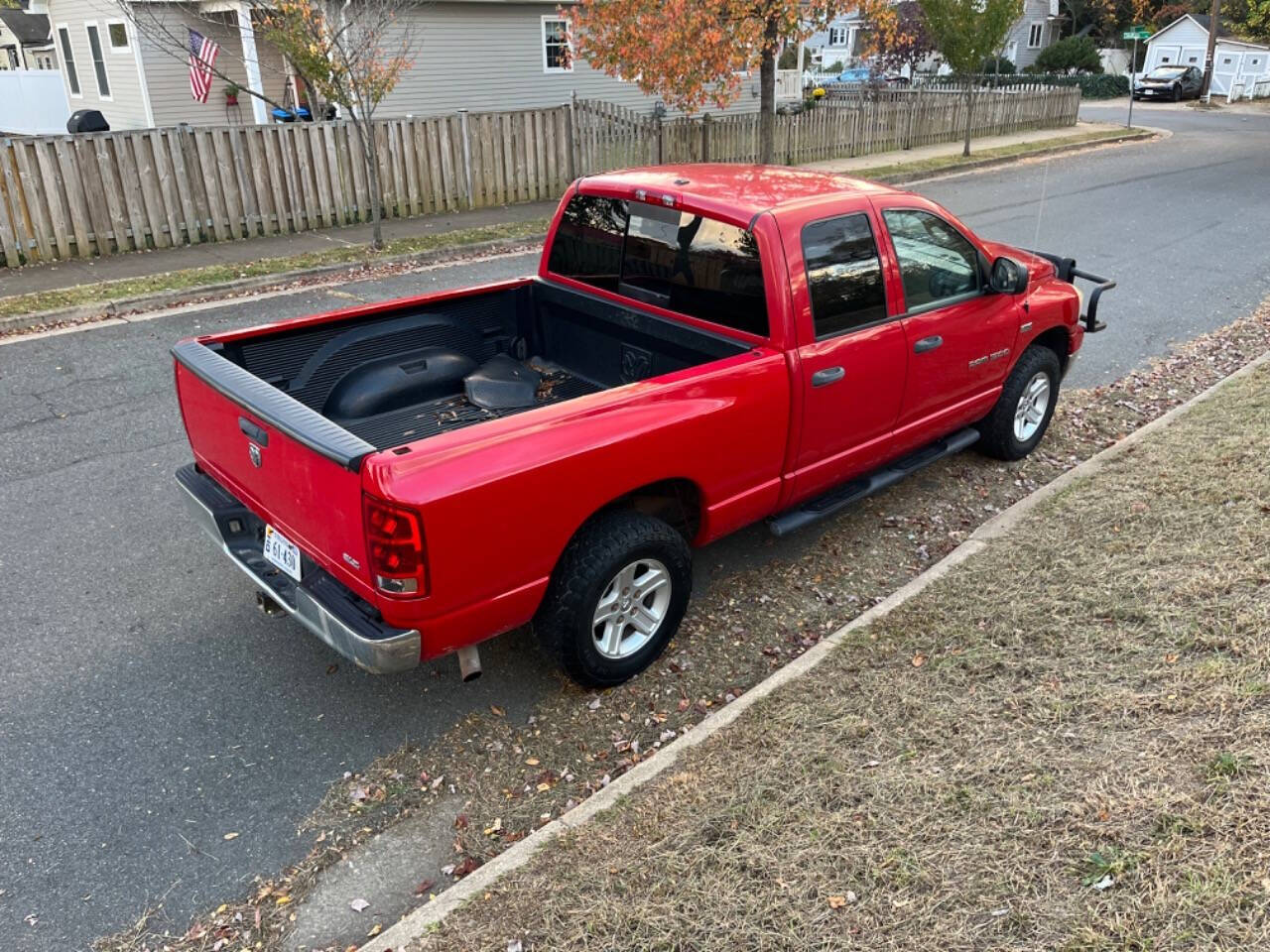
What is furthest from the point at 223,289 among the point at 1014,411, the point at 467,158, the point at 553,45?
the point at 553,45

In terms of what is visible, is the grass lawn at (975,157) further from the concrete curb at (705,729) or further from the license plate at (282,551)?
the license plate at (282,551)

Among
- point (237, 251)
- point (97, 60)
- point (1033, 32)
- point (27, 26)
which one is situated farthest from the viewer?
point (1033, 32)

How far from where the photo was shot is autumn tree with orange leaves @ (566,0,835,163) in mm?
13969

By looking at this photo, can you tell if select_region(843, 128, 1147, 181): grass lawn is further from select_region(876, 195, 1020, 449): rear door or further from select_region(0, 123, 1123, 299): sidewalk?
select_region(876, 195, 1020, 449): rear door

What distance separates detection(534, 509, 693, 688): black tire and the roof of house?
106 feet

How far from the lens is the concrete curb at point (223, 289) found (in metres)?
9.23

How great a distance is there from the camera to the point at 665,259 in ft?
15.5

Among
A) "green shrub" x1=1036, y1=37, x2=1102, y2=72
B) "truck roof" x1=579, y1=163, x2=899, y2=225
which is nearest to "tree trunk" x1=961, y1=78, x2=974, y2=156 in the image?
"truck roof" x1=579, y1=163, x2=899, y2=225

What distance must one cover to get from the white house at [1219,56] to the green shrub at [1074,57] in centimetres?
291

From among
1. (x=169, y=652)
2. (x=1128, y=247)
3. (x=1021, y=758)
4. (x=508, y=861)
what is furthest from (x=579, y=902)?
(x=1128, y=247)

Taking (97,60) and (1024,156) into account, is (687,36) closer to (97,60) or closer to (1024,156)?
(1024,156)

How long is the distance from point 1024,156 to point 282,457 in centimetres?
2263

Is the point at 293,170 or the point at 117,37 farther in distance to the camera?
the point at 117,37

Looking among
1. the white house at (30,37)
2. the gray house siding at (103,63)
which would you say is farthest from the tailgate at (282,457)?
the white house at (30,37)
